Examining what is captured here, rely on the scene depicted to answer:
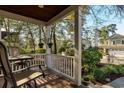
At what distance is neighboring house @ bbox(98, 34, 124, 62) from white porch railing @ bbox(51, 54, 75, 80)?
97 cm

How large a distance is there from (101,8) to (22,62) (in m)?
2.82

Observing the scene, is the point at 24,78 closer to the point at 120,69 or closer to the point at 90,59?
the point at 90,59

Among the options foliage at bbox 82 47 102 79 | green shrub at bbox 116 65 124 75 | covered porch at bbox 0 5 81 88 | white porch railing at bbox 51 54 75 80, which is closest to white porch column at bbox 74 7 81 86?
covered porch at bbox 0 5 81 88

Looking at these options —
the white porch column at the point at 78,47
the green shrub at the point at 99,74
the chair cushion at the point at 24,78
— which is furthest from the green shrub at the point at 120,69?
the chair cushion at the point at 24,78

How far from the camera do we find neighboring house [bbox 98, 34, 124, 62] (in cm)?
356

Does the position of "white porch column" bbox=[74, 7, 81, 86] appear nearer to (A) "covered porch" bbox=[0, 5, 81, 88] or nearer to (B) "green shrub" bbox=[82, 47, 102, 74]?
(A) "covered porch" bbox=[0, 5, 81, 88]

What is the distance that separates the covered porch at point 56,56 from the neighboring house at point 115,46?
720 millimetres

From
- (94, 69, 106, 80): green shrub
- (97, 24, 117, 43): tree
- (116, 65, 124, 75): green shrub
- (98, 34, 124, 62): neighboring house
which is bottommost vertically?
(94, 69, 106, 80): green shrub

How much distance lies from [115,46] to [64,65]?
6.03 feet

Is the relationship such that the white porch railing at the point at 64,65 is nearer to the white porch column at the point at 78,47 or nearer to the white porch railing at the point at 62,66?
the white porch railing at the point at 62,66

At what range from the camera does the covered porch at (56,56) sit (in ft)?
12.6

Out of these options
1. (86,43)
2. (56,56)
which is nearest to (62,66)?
(56,56)
